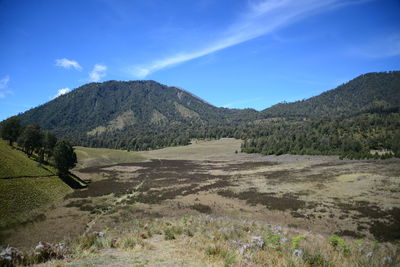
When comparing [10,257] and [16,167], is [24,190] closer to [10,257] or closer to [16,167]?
[16,167]

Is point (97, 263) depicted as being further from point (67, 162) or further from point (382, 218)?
point (67, 162)

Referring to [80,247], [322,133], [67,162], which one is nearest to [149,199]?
[67,162]

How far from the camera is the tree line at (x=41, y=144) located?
45.1 metres

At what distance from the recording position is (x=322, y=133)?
389 ft

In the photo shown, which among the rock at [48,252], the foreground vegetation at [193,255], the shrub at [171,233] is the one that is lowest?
the shrub at [171,233]

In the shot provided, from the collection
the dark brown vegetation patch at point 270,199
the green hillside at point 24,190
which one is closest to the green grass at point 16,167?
the green hillside at point 24,190

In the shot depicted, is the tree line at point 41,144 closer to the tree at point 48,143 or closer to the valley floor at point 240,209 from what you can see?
the tree at point 48,143

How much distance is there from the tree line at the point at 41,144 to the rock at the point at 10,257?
1727 inches

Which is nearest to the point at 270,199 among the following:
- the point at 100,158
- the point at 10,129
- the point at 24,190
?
the point at 24,190

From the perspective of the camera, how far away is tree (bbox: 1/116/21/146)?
55438 millimetres

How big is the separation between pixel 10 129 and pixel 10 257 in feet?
215

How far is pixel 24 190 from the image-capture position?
3070 centimetres

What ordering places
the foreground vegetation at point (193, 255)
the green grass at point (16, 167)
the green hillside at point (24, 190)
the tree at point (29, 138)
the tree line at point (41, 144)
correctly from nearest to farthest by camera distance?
the foreground vegetation at point (193, 255) < the green hillside at point (24, 190) < the green grass at point (16, 167) < the tree line at point (41, 144) < the tree at point (29, 138)

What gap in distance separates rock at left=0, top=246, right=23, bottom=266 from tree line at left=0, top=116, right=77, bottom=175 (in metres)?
43.9
